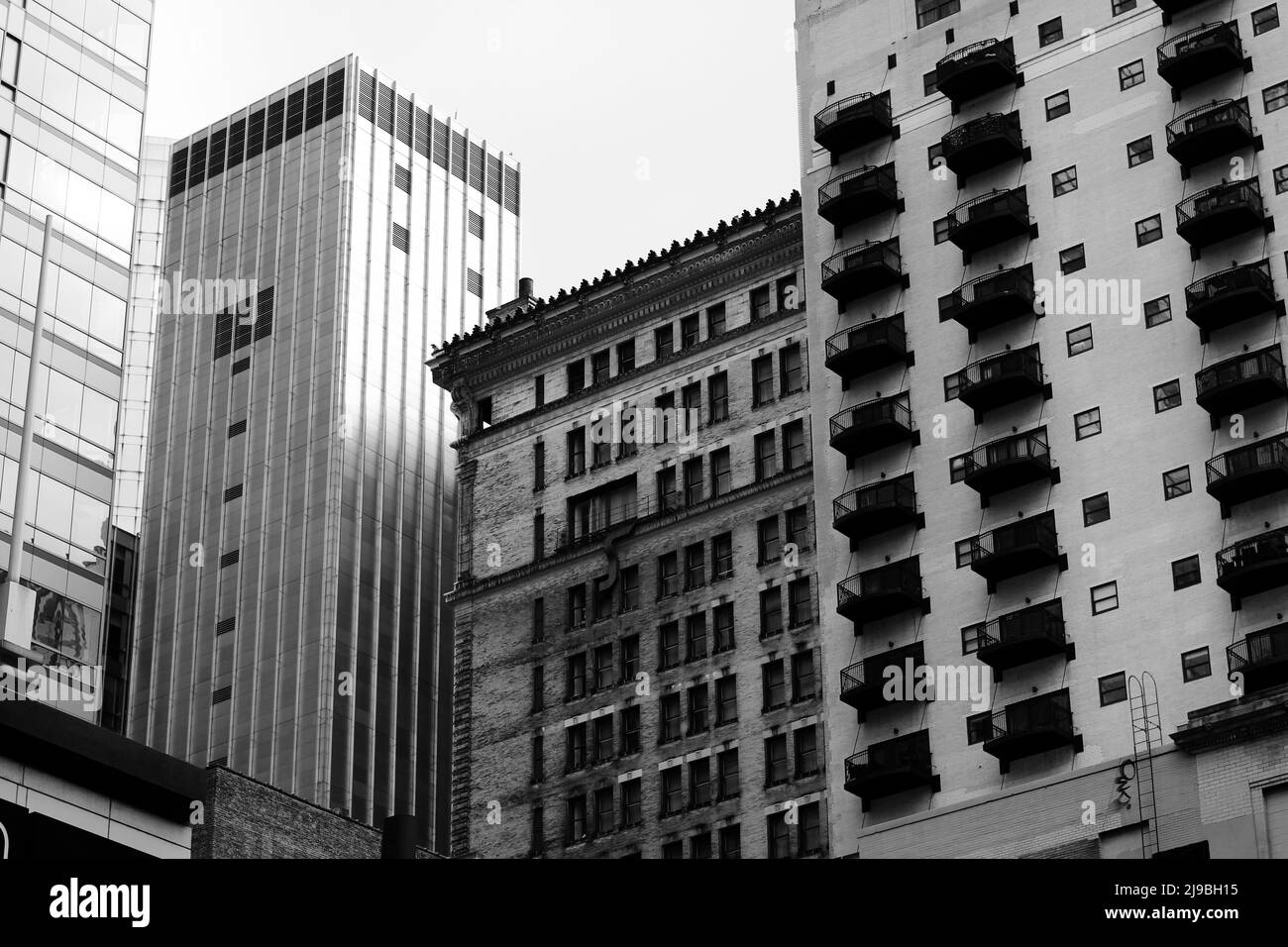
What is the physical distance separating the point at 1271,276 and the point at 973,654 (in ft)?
64.6

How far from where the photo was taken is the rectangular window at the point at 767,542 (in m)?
113

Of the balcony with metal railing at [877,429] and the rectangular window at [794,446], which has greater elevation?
the rectangular window at [794,446]

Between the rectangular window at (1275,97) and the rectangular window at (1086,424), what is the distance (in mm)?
15120

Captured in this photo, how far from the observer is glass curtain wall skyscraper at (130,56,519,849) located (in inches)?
6319

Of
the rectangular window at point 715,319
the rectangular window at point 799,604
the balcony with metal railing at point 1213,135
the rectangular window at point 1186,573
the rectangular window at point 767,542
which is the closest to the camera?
the rectangular window at point 1186,573

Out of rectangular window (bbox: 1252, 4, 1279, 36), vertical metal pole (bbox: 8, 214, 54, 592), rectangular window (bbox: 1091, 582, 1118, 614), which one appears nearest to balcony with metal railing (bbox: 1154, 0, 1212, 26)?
rectangular window (bbox: 1252, 4, 1279, 36)

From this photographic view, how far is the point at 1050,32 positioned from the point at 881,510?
24198 mm

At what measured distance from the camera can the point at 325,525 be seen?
544ft

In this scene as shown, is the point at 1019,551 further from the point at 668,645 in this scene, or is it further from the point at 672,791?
the point at 668,645

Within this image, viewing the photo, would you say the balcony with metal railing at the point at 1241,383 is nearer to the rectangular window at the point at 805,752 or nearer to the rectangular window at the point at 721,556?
the rectangular window at the point at 805,752

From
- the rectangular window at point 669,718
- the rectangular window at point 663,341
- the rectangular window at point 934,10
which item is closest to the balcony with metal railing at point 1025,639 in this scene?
the rectangular window at point 669,718

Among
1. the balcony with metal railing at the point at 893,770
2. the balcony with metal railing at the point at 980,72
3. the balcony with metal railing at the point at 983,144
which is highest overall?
the balcony with metal railing at the point at 980,72

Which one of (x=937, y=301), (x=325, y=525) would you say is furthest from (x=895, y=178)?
(x=325, y=525)

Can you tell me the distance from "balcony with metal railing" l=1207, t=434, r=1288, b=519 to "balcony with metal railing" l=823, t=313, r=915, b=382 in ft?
56.9
